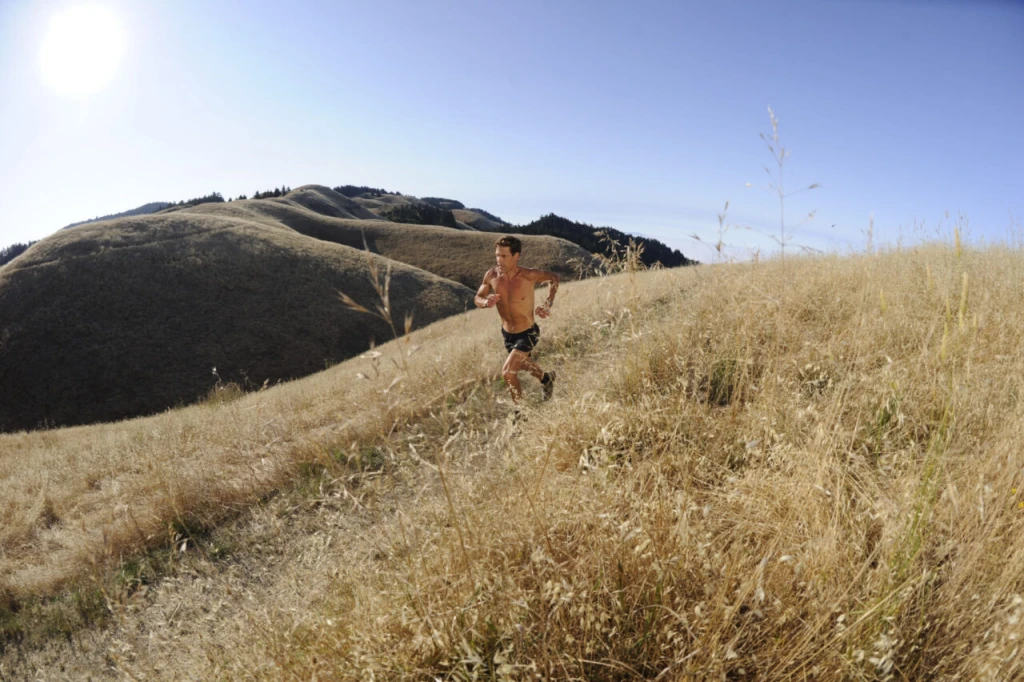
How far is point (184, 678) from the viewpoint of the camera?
2.62 metres

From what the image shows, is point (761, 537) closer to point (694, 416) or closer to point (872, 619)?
point (872, 619)

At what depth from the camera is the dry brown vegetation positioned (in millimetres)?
1792

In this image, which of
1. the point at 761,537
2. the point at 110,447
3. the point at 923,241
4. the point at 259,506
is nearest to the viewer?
the point at 761,537

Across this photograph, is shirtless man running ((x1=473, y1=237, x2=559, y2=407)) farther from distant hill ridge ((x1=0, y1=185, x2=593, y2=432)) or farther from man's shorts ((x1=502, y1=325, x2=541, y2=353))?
distant hill ridge ((x1=0, y1=185, x2=593, y2=432))

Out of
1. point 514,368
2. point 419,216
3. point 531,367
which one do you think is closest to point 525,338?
point 531,367

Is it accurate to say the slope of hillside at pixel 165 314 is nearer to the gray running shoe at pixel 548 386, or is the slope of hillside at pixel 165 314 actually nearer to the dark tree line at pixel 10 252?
the gray running shoe at pixel 548 386

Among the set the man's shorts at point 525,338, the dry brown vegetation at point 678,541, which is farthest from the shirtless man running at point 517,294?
the dry brown vegetation at point 678,541

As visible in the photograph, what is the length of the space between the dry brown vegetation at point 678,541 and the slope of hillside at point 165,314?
24298 millimetres

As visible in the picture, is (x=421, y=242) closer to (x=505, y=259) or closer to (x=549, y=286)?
(x=505, y=259)

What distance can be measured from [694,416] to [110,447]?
1053 cm

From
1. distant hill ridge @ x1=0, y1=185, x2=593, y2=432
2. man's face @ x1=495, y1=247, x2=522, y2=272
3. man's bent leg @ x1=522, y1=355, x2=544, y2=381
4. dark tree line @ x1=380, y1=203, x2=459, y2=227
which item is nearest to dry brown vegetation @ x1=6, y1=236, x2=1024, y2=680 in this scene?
man's bent leg @ x1=522, y1=355, x2=544, y2=381

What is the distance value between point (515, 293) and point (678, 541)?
3.76 meters

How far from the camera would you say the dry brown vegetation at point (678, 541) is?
1.79m

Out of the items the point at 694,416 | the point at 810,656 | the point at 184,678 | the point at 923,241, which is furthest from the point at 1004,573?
the point at 923,241
